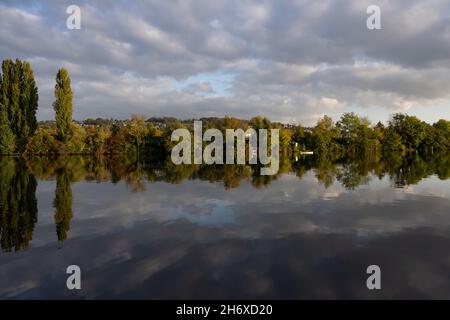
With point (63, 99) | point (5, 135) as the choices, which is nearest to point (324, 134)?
point (63, 99)

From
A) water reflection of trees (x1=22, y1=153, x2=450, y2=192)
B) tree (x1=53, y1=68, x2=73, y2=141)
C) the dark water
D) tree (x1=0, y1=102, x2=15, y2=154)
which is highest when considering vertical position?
tree (x1=53, y1=68, x2=73, y2=141)

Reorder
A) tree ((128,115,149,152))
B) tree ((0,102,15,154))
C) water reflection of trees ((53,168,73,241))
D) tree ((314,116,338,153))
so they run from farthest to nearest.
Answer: tree ((314,116,338,153)) → tree ((128,115,149,152)) → tree ((0,102,15,154)) → water reflection of trees ((53,168,73,241))

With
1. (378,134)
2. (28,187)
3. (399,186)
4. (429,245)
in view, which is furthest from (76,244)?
(378,134)

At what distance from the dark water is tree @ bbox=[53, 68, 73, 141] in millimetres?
36438

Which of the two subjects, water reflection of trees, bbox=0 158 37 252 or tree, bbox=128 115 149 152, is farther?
tree, bbox=128 115 149 152

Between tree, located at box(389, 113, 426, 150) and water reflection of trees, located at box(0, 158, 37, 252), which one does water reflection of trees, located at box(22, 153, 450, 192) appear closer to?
water reflection of trees, located at box(0, 158, 37, 252)

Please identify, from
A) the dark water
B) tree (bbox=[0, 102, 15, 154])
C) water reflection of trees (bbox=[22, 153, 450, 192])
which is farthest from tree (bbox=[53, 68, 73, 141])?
the dark water

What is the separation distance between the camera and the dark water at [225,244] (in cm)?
634

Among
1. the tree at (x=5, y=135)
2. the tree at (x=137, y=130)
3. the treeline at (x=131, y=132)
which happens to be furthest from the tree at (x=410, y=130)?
the tree at (x=5, y=135)

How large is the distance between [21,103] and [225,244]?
161 ft

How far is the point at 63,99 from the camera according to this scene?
5003cm

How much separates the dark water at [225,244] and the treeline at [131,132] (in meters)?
37.3

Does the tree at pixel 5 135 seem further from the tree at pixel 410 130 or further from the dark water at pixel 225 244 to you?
the tree at pixel 410 130

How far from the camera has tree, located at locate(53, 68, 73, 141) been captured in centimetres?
5019
